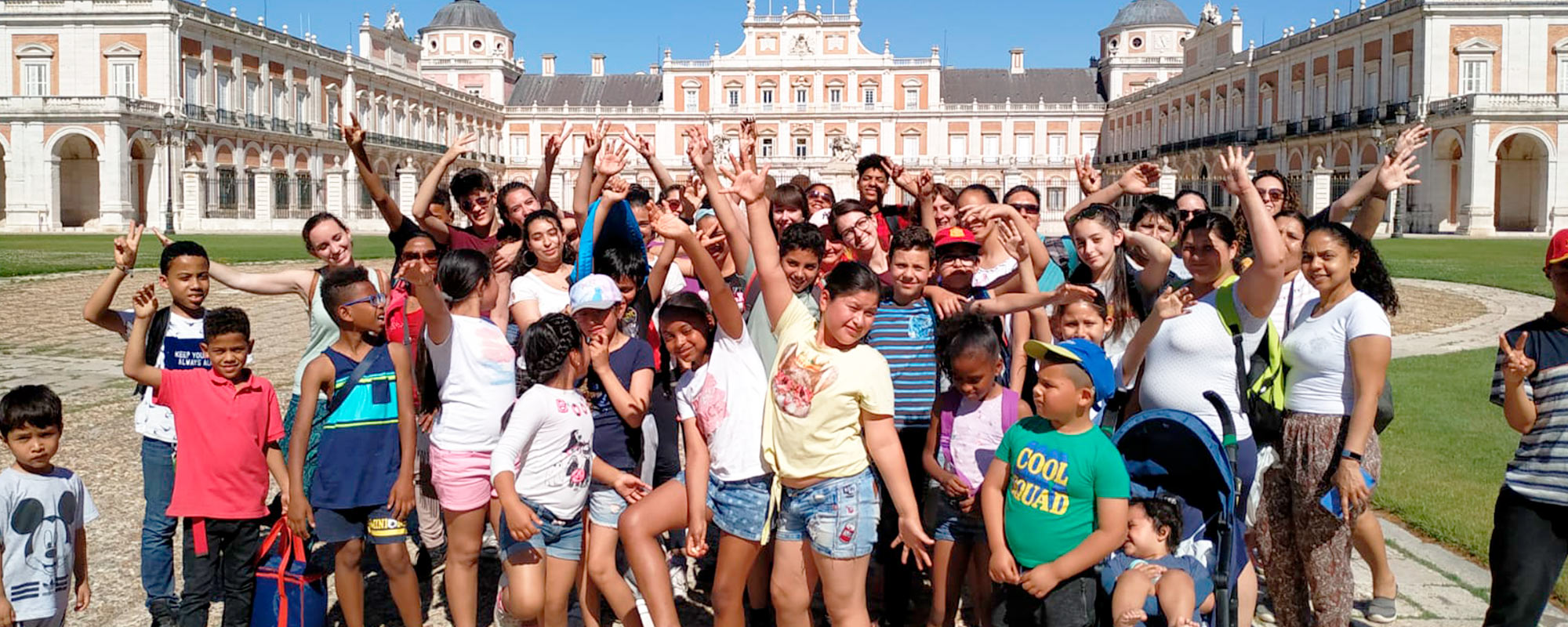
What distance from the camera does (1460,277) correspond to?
16.9m

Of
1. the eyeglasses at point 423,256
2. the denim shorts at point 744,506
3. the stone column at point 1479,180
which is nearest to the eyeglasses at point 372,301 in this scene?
the eyeglasses at point 423,256

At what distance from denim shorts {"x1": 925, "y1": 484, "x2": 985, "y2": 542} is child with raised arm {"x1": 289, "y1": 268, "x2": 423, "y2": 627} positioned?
181cm

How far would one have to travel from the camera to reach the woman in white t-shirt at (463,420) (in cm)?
376

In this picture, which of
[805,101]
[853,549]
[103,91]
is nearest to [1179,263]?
[853,549]

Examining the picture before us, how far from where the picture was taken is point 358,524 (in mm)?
3863

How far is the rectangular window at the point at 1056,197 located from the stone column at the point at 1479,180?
31040 millimetres

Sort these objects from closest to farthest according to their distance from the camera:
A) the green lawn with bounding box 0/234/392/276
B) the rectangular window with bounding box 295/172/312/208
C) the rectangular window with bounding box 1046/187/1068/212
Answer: the green lawn with bounding box 0/234/392/276, the rectangular window with bounding box 295/172/312/208, the rectangular window with bounding box 1046/187/1068/212

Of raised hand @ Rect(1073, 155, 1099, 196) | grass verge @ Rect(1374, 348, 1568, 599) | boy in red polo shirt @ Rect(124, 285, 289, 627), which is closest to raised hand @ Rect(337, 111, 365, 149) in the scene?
boy in red polo shirt @ Rect(124, 285, 289, 627)

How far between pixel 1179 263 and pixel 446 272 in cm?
322

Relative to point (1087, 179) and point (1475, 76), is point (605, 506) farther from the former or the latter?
point (1475, 76)

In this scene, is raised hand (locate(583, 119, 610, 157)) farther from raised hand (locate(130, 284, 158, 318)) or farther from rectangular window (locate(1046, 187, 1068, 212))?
rectangular window (locate(1046, 187, 1068, 212))

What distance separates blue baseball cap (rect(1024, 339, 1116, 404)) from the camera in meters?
3.28

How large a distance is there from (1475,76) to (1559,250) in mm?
38551

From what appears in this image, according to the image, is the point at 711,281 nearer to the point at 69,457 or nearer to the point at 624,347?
the point at 624,347
